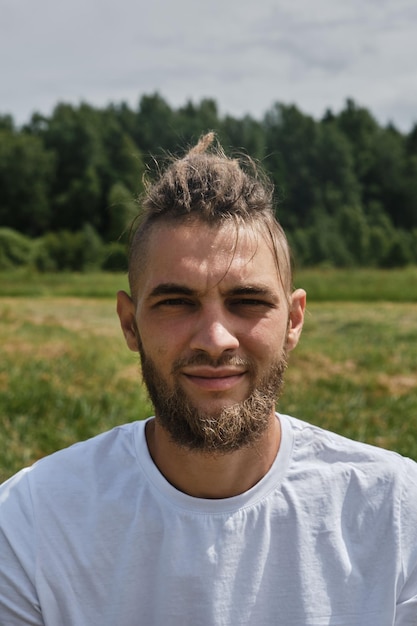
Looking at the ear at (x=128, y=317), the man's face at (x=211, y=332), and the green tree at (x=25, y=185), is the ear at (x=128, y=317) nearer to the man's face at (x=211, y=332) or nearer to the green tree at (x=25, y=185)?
the man's face at (x=211, y=332)

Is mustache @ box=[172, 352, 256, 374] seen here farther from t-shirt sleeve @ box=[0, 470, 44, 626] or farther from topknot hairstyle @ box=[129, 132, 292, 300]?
t-shirt sleeve @ box=[0, 470, 44, 626]

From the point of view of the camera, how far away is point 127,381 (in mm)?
7039

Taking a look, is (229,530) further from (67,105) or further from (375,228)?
(67,105)

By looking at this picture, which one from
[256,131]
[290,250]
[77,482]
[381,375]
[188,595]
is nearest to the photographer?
[188,595]

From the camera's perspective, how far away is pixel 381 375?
756cm

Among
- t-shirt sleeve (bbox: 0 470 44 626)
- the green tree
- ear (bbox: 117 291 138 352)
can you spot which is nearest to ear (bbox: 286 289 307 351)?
ear (bbox: 117 291 138 352)

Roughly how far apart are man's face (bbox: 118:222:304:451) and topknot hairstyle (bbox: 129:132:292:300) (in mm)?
39

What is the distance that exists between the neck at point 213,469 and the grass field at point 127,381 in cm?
81

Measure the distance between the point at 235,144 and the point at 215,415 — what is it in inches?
1941

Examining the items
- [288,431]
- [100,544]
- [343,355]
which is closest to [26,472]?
[100,544]

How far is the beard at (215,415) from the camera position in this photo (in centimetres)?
185

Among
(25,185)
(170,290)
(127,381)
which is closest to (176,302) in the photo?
(170,290)

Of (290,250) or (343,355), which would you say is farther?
(343,355)

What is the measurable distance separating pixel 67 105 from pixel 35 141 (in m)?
10.3
